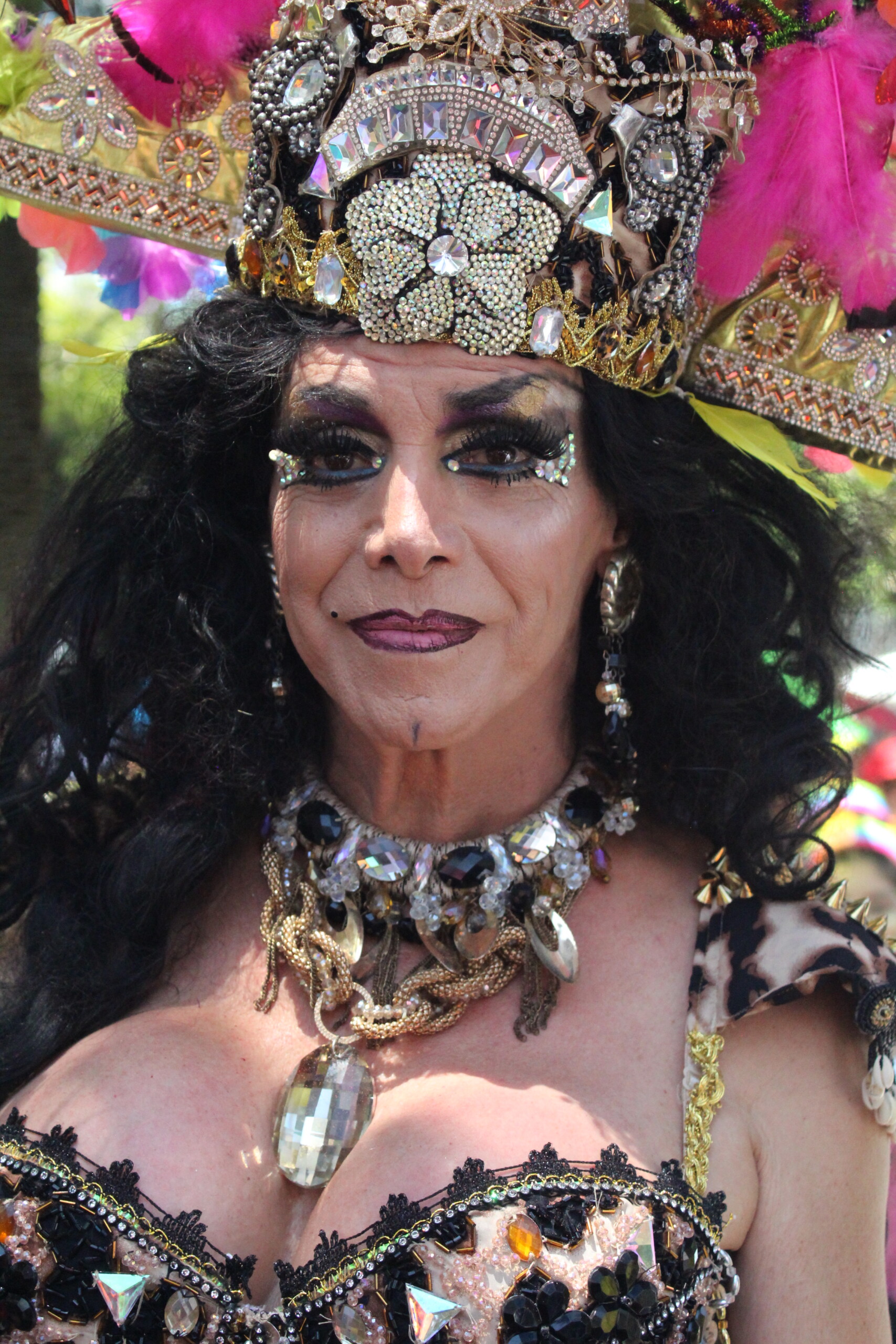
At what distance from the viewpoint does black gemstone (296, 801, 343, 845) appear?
2.44 m

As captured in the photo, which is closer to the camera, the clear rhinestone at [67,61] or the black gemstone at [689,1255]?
the black gemstone at [689,1255]

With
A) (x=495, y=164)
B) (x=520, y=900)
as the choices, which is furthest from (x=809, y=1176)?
(x=495, y=164)

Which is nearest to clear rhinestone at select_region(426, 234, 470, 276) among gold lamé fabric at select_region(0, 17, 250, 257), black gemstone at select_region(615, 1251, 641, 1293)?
gold lamé fabric at select_region(0, 17, 250, 257)

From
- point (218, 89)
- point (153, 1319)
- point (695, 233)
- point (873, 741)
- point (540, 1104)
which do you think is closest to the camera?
point (153, 1319)

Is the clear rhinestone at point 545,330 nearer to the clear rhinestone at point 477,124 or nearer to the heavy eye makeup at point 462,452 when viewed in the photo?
the heavy eye makeup at point 462,452

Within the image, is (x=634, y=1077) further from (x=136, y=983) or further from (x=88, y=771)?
(x=88, y=771)

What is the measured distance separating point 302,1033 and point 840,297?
1.53m

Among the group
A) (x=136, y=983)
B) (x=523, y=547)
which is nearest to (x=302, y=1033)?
(x=136, y=983)

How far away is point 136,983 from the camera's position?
236cm

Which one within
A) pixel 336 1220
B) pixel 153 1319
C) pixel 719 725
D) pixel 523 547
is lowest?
pixel 153 1319

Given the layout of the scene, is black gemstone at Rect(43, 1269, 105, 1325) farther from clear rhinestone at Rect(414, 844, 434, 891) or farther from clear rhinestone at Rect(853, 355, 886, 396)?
clear rhinestone at Rect(853, 355, 886, 396)

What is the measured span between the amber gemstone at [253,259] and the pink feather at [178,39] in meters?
0.44

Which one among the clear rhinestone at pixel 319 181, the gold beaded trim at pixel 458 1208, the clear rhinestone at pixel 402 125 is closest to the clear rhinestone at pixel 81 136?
the clear rhinestone at pixel 319 181

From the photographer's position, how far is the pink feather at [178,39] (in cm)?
250
